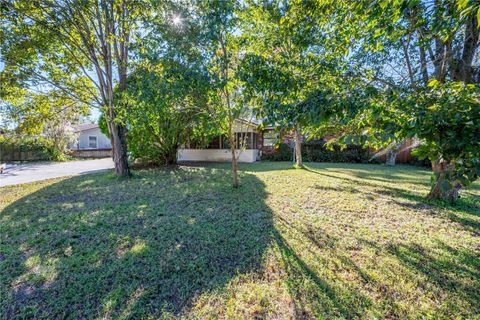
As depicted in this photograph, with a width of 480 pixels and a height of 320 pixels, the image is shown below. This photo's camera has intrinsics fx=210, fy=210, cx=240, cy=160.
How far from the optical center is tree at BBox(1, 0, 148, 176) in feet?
22.6

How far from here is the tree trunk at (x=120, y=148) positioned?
8.65m

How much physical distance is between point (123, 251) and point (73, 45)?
8658 mm

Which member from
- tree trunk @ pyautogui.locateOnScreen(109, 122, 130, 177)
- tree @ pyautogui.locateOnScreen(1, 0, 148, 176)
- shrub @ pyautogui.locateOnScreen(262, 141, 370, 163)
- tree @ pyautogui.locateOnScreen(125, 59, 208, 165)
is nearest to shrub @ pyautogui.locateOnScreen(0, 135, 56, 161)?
tree @ pyautogui.locateOnScreen(1, 0, 148, 176)

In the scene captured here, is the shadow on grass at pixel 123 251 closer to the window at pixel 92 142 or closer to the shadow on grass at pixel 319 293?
the shadow on grass at pixel 319 293

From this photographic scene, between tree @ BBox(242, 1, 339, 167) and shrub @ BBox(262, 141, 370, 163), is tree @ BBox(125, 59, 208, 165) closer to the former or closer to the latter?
tree @ BBox(242, 1, 339, 167)

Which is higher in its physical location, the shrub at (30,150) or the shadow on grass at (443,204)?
the shrub at (30,150)

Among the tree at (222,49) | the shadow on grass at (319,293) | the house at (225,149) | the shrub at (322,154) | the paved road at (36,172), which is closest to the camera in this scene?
the shadow on grass at (319,293)

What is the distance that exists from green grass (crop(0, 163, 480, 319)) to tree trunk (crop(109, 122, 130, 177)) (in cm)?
326

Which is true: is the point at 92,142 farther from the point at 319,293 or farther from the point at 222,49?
the point at 319,293

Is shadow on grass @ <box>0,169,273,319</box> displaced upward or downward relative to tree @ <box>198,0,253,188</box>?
downward

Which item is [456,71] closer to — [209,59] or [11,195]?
[209,59]

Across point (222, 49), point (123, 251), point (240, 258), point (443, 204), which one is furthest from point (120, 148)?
point (443, 204)

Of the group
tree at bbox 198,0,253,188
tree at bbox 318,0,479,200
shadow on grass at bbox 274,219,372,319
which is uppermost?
tree at bbox 198,0,253,188

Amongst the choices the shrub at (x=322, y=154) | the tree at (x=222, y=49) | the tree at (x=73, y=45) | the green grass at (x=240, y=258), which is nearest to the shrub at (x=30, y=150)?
the tree at (x=73, y=45)
